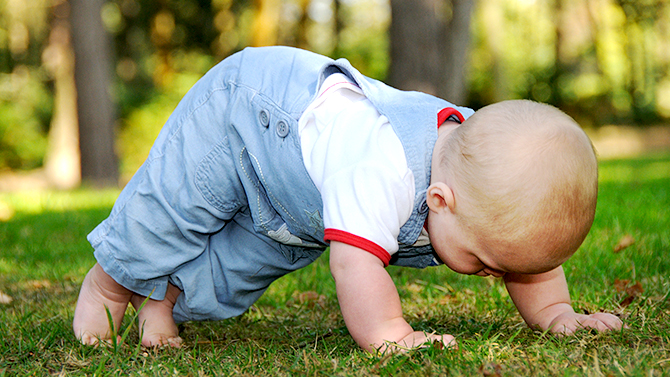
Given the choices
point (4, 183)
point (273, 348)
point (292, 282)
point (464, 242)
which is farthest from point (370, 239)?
point (4, 183)

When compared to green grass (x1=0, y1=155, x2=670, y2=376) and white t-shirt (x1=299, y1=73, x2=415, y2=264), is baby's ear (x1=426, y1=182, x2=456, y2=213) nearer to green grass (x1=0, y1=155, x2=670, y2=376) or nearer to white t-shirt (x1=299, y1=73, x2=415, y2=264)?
white t-shirt (x1=299, y1=73, x2=415, y2=264)

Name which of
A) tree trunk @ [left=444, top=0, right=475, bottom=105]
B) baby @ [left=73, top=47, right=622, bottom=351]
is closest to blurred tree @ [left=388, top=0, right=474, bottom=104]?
tree trunk @ [left=444, top=0, right=475, bottom=105]

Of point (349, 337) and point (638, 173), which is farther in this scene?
point (638, 173)

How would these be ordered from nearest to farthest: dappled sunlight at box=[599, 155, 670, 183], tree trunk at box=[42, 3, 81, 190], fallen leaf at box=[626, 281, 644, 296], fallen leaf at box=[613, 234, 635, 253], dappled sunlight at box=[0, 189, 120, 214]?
fallen leaf at box=[626, 281, 644, 296] < fallen leaf at box=[613, 234, 635, 253] < dappled sunlight at box=[0, 189, 120, 214] < dappled sunlight at box=[599, 155, 670, 183] < tree trunk at box=[42, 3, 81, 190]

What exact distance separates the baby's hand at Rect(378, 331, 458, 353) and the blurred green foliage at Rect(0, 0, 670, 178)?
11.2 meters

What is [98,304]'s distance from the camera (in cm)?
224

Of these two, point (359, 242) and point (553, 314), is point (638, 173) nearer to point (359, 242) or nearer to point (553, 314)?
point (553, 314)

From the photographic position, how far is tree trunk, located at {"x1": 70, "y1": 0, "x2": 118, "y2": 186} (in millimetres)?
9633

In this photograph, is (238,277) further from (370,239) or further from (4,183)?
(4,183)

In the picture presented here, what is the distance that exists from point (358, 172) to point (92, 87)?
9.06 m

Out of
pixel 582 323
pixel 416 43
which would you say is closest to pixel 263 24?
pixel 416 43

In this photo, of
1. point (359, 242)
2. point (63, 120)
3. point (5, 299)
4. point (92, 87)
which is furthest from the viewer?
point (63, 120)

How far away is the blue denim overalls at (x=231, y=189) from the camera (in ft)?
6.62

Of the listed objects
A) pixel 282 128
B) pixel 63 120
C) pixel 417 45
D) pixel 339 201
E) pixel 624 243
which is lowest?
pixel 63 120
